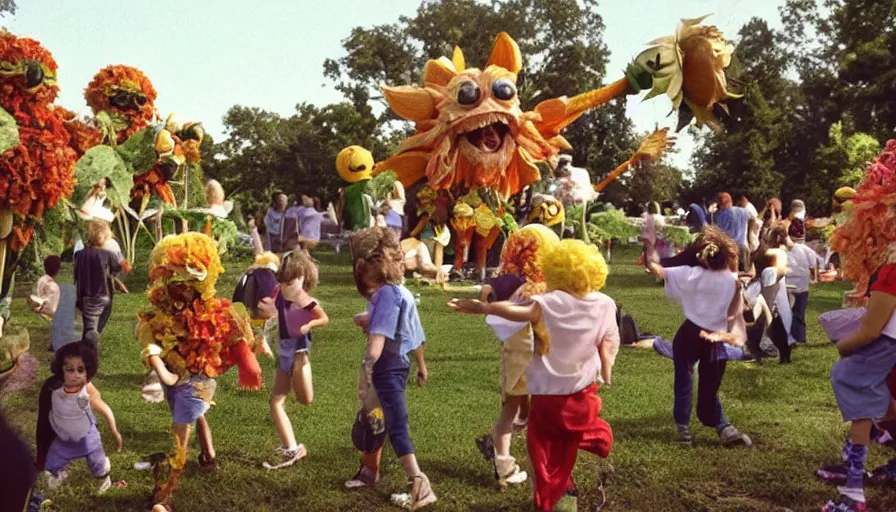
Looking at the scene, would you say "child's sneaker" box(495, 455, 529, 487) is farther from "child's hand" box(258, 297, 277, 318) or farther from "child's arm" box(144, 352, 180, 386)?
"child's hand" box(258, 297, 277, 318)

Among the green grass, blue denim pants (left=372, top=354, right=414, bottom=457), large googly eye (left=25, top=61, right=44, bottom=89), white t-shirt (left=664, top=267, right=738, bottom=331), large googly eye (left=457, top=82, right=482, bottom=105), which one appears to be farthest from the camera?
large googly eye (left=457, top=82, right=482, bottom=105)

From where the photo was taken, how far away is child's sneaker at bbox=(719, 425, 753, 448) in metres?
6.39

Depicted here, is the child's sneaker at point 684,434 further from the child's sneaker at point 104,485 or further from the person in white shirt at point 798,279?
the person in white shirt at point 798,279

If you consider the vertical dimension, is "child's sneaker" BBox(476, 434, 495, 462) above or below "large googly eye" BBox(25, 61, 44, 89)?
below

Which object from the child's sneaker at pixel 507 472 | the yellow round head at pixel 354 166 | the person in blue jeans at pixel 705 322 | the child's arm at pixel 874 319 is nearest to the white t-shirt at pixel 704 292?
the person in blue jeans at pixel 705 322

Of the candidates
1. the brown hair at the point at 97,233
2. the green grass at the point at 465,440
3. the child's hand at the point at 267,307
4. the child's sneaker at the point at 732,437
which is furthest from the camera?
the brown hair at the point at 97,233

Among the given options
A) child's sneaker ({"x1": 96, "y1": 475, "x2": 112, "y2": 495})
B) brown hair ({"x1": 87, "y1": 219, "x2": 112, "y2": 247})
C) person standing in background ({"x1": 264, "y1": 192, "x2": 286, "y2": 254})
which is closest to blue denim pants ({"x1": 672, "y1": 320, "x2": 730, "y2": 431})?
child's sneaker ({"x1": 96, "y1": 475, "x2": 112, "y2": 495})

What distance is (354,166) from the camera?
51.8ft

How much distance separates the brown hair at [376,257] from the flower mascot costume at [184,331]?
2.66ft

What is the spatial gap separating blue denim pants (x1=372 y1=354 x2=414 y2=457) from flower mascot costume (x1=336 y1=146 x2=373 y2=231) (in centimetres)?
1031

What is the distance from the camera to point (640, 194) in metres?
35.8

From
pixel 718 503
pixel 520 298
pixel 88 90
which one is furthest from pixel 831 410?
pixel 88 90

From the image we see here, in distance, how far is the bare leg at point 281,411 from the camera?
592 cm

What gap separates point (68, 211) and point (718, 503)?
8411 mm
